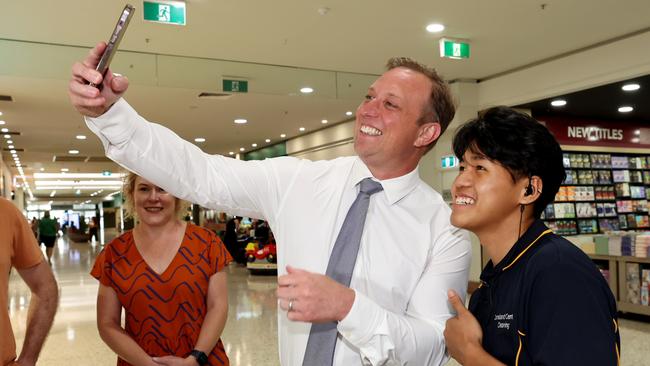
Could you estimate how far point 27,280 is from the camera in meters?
2.27

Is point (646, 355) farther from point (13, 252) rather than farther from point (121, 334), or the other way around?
point (13, 252)

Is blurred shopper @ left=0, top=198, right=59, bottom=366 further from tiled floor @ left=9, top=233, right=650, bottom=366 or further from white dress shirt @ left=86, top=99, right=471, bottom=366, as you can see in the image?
tiled floor @ left=9, top=233, right=650, bottom=366

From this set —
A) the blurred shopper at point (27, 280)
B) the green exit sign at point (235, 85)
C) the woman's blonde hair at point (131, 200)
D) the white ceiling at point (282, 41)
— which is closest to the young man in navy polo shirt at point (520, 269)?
the woman's blonde hair at point (131, 200)

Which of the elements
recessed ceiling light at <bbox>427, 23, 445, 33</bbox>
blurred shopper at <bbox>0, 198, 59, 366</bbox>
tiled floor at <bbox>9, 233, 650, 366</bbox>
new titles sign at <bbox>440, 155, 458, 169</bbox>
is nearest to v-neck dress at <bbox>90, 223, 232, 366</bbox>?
blurred shopper at <bbox>0, 198, 59, 366</bbox>

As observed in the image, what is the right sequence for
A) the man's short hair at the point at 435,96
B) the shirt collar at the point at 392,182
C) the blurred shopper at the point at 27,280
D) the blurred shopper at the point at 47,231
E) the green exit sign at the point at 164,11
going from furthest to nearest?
the blurred shopper at the point at 47,231, the green exit sign at the point at 164,11, the blurred shopper at the point at 27,280, the man's short hair at the point at 435,96, the shirt collar at the point at 392,182

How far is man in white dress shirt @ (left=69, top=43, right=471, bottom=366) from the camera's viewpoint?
50.1 inches

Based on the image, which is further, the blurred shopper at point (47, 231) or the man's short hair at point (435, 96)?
the blurred shopper at point (47, 231)

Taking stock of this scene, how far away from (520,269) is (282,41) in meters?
6.11

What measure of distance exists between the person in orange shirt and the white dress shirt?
720 millimetres

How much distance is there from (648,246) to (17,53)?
807 cm

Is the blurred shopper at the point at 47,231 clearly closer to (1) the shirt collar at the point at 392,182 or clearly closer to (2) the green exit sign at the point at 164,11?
(2) the green exit sign at the point at 164,11

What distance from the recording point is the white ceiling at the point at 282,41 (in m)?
5.91

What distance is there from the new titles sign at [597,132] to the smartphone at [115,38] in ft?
31.5

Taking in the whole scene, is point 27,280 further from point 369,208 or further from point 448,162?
point 448,162
